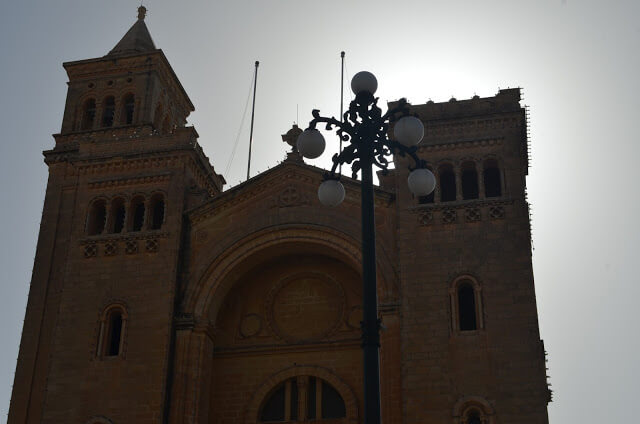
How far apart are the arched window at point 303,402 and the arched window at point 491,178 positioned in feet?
28.5

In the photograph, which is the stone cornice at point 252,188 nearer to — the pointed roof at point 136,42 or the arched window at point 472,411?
the arched window at point 472,411

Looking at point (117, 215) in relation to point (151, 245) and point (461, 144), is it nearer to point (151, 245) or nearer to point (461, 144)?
point (151, 245)

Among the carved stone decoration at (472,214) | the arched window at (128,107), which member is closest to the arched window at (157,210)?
the arched window at (128,107)

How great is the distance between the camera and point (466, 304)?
1094 inches

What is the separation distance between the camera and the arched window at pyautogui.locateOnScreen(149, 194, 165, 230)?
32.1 m

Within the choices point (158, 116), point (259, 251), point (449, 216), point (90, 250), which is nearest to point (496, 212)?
point (449, 216)

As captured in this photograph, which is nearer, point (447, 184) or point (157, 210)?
point (447, 184)

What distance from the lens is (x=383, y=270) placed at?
2877 centimetres

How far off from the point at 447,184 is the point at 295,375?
8.47m

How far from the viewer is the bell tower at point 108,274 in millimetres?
28938

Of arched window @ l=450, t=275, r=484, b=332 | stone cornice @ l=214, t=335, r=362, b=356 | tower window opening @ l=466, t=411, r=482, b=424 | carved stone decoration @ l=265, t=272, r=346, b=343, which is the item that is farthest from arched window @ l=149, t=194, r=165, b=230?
tower window opening @ l=466, t=411, r=482, b=424

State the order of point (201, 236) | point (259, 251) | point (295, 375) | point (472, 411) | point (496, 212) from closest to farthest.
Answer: point (472, 411), point (496, 212), point (295, 375), point (259, 251), point (201, 236)

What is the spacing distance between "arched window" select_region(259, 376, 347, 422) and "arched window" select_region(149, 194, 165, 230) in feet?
24.6

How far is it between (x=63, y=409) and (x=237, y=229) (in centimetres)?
847
